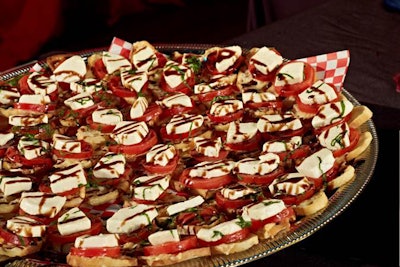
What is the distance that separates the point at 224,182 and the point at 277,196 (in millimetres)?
137

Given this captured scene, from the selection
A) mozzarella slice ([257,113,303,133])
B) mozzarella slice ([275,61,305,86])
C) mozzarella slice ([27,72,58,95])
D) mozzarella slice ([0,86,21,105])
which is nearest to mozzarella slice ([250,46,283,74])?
mozzarella slice ([275,61,305,86])

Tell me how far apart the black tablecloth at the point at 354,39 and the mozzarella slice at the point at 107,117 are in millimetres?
866

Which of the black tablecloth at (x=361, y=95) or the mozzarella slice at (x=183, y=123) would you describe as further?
the mozzarella slice at (x=183, y=123)

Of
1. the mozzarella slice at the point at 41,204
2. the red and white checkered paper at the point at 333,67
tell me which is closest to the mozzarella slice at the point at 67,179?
the mozzarella slice at the point at 41,204

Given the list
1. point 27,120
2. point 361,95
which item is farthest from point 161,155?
point 361,95

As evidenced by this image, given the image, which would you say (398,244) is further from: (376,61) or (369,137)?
(376,61)

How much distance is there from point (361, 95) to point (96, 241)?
1.31 meters

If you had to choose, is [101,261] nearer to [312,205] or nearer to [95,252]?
[95,252]

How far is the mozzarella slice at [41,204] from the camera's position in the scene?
5.42 feet

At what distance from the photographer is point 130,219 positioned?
5.22ft

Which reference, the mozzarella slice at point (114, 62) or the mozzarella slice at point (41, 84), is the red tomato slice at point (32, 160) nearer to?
the mozzarella slice at point (41, 84)

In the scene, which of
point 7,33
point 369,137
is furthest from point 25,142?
point 7,33

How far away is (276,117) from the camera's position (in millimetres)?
1962

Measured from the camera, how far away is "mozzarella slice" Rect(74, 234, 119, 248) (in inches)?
59.4
